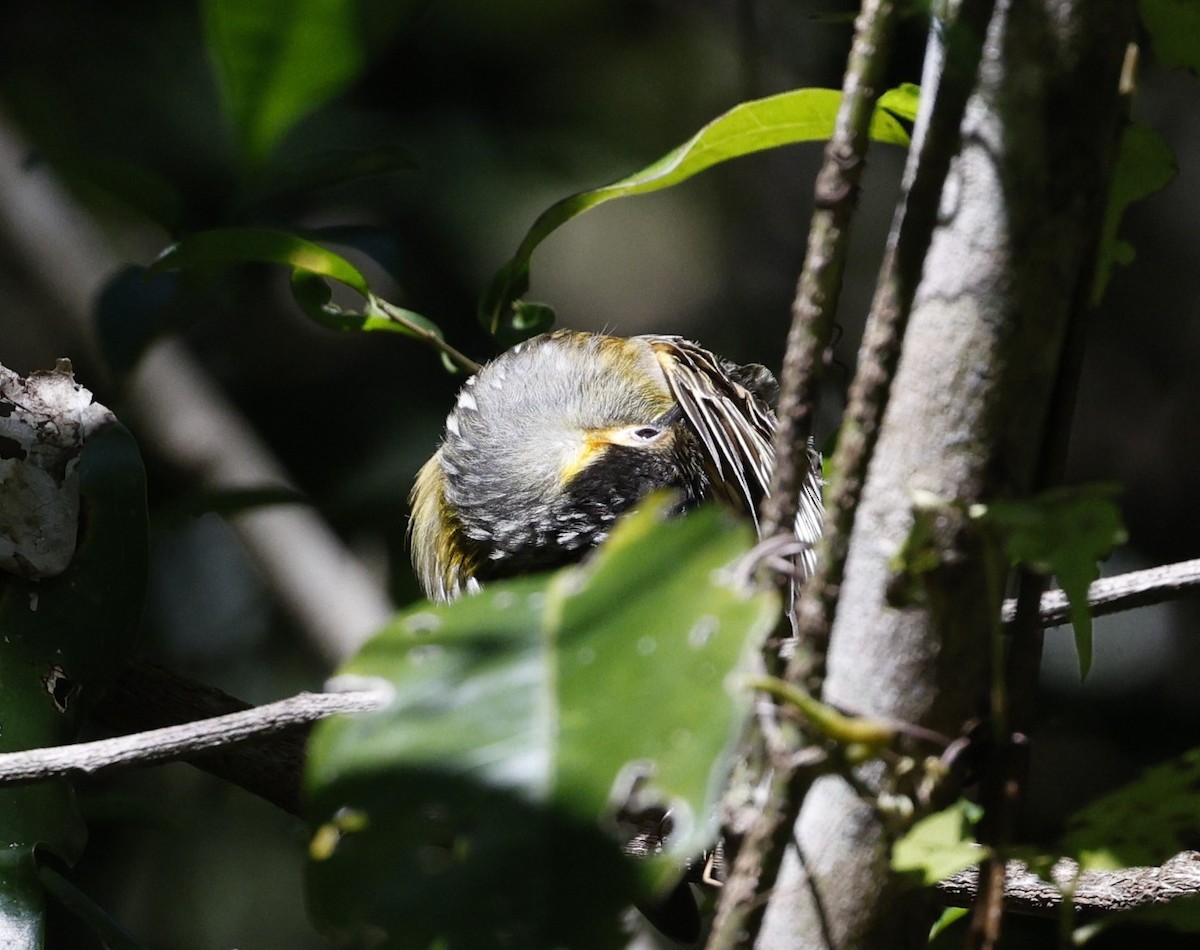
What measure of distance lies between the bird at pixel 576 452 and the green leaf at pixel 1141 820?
1174 mm

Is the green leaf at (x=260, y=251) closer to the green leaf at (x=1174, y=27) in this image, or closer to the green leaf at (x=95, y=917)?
the green leaf at (x=95, y=917)


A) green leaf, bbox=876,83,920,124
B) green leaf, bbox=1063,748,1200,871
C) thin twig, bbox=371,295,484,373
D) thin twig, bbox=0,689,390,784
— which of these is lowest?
green leaf, bbox=1063,748,1200,871

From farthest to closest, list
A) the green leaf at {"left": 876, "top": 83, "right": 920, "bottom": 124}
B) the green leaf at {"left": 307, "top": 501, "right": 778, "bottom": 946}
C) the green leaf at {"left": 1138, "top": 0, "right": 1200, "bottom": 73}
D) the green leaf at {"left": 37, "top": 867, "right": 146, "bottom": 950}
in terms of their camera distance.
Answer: the green leaf at {"left": 37, "top": 867, "right": 146, "bottom": 950} → the green leaf at {"left": 876, "top": 83, "right": 920, "bottom": 124} → the green leaf at {"left": 1138, "top": 0, "right": 1200, "bottom": 73} → the green leaf at {"left": 307, "top": 501, "right": 778, "bottom": 946}

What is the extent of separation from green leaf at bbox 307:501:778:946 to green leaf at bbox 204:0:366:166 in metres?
0.55

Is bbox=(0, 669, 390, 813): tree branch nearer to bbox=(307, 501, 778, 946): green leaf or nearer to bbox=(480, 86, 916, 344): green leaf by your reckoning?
bbox=(307, 501, 778, 946): green leaf

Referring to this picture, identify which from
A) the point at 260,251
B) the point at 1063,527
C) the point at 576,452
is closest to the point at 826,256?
the point at 1063,527

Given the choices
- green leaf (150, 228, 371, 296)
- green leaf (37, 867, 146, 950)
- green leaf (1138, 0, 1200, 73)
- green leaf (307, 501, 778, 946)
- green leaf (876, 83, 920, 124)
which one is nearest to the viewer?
green leaf (307, 501, 778, 946)

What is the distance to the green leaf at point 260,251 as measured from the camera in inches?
46.2

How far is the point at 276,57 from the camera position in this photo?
0.96 meters

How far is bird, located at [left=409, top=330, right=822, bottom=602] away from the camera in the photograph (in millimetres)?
1852

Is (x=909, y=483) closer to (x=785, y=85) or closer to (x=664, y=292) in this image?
(x=785, y=85)

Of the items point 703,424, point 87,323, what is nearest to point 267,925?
point 87,323

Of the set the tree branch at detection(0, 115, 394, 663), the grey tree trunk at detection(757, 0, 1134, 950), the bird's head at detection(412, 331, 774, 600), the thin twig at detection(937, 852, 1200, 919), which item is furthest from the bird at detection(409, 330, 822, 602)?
the grey tree trunk at detection(757, 0, 1134, 950)

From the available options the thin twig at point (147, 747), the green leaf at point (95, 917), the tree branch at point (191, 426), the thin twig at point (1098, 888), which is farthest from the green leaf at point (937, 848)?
the tree branch at point (191, 426)
